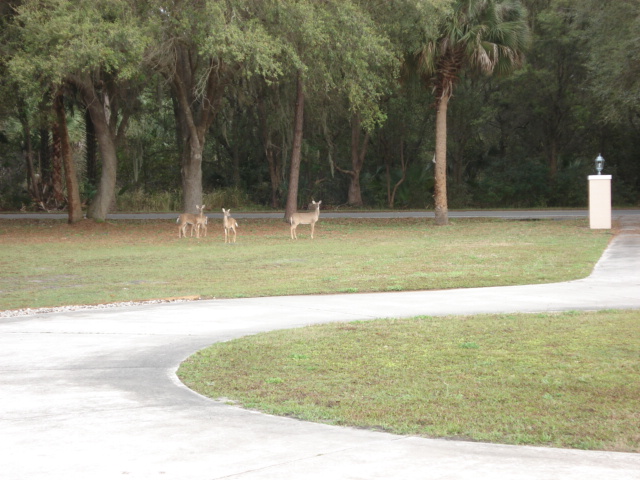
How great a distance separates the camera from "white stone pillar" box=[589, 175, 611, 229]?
3049 cm

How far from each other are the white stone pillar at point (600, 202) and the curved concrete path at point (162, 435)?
22002 mm

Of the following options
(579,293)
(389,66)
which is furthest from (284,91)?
(579,293)

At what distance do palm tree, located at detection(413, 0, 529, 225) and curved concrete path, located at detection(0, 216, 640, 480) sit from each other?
80.0 ft

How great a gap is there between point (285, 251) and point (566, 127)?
28397mm

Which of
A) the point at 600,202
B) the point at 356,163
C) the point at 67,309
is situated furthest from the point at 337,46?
the point at 67,309

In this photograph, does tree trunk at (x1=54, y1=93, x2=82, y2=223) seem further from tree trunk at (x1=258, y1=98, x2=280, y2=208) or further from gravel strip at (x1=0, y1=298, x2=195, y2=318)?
gravel strip at (x1=0, y1=298, x2=195, y2=318)

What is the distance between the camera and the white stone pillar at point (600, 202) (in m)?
30.5

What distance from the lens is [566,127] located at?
156ft

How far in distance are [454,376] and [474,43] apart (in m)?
27.3

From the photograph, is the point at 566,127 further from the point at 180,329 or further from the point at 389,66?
the point at 180,329

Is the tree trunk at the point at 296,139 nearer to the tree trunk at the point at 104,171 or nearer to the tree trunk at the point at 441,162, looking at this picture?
the tree trunk at the point at 441,162

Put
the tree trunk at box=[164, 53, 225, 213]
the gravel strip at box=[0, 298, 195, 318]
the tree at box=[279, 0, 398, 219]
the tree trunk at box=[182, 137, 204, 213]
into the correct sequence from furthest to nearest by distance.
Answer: the tree trunk at box=[182, 137, 204, 213] < the tree trunk at box=[164, 53, 225, 213] < the tree at box=[279, 0, 398, 219] < the gravel strip at box=[0, 298, 195, 318]

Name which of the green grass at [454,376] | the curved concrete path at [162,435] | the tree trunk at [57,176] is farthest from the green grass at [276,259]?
the tree trunk at [57,176]

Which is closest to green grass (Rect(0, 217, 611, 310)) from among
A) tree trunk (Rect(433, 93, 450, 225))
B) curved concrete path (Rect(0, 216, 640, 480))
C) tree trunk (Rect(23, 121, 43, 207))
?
tree trunk (Rect(433, 93, 450, 225))
